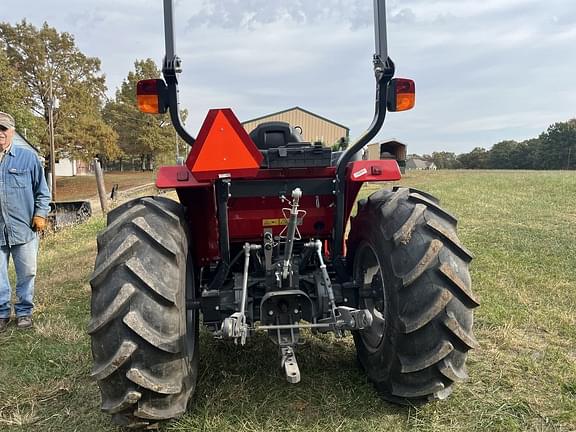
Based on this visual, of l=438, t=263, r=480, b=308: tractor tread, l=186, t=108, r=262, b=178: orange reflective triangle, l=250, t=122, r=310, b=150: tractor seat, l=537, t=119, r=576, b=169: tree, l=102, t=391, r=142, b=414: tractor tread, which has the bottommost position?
l=102, t=391, r=142, b=414: tractor tread

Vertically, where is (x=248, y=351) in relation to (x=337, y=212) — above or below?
below

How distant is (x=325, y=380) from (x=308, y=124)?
1.77 metres

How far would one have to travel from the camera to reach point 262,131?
338cm

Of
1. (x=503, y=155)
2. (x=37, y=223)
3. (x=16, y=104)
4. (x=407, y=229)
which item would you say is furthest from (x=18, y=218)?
(x=503, y=155)

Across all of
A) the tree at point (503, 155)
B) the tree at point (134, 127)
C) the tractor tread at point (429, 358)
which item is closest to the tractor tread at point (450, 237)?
the tractor tread at point (429, 358)

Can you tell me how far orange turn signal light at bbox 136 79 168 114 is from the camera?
2719 millimetres

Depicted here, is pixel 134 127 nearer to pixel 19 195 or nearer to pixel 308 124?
pixel 19 195

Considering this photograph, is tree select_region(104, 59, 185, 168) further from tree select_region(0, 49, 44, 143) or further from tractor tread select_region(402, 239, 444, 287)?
tractor tread select_region(402, 239, 444, 287)

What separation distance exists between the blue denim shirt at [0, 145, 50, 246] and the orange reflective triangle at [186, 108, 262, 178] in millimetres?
2972

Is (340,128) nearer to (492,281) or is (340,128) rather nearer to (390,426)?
(390,426)

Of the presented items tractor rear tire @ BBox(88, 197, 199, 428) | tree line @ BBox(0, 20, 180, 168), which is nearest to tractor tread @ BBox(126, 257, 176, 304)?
tractor rear tire @ BBox(88, 197, 199, 428)

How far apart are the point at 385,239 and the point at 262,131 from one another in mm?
1209

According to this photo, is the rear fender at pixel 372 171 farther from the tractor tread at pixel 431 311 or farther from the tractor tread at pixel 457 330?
the tractor tread at pixel 457 330

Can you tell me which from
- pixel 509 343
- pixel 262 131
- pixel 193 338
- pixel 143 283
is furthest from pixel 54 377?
pixel 509 343
